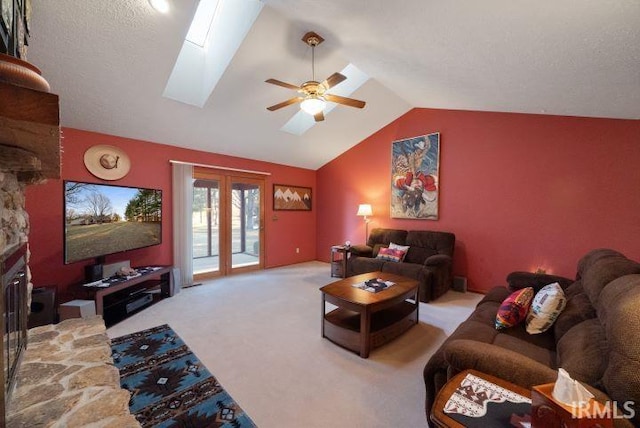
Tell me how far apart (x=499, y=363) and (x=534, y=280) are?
69.2 inches

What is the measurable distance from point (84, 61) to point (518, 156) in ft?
17.0

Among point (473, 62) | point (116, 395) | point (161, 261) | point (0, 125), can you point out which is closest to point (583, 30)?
point (473, 62)

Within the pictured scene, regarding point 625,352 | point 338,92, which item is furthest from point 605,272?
point 338,92

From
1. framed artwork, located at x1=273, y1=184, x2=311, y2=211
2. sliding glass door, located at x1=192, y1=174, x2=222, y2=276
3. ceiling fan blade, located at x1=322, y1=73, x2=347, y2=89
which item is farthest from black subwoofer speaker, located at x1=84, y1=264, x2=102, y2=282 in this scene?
ceiling fan blade, located at x1=322, y1=73, x2=347, y2=89

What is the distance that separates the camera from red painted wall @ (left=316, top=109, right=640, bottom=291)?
3037 millimetres

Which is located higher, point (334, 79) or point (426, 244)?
point (334, 79)

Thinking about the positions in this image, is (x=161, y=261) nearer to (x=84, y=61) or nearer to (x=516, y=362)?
(x=84, y=61)

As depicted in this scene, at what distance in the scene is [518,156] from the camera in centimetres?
366

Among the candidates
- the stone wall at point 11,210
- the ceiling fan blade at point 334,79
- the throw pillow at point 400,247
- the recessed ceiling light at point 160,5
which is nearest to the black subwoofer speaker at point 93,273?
the stone wall at point 11,210

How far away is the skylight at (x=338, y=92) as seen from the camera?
377 cm

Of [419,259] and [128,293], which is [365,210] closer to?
[419,259]

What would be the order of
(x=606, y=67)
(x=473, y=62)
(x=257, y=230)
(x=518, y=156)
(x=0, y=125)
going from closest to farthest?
(x=0, y=125) < (x=606, y=67) < (x=473, y=62) < (x=518, y=156) < (x=257, y=230)

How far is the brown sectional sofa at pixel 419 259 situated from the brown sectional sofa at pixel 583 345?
1.54 metres

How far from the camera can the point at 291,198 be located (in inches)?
232
